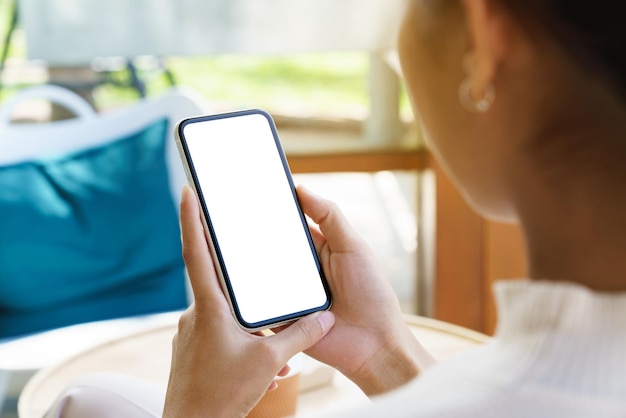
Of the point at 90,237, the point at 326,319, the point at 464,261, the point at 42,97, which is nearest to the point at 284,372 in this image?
the point at 326,319

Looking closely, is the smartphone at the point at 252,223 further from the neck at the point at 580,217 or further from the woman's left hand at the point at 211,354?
the neck at the point at 580,217

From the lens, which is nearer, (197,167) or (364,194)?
(197,167)

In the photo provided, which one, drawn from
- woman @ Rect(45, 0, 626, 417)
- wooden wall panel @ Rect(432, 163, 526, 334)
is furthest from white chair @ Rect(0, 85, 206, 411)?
woman @ Rect(45, 0, 626, 417)

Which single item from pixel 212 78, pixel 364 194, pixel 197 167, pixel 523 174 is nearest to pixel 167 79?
pixel 212 78

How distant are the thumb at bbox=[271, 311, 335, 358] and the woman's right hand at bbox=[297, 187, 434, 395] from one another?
0.02 metres

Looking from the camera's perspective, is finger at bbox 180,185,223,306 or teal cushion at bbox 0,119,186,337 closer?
finger at bbox 180,185,223,306

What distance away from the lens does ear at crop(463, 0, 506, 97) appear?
44cm

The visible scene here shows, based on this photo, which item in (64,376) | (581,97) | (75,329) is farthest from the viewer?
(75,329)

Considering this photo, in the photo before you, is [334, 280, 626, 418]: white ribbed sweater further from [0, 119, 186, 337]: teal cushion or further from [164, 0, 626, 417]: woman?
[0, 119, 186, 337]: teal cushion

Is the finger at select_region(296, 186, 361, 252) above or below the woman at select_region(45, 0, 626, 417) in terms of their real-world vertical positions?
below

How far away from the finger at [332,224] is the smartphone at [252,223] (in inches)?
1.0

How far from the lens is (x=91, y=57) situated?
2334 millimetres

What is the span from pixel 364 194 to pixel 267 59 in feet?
1.58

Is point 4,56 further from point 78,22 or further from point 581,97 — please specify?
point 581,97
